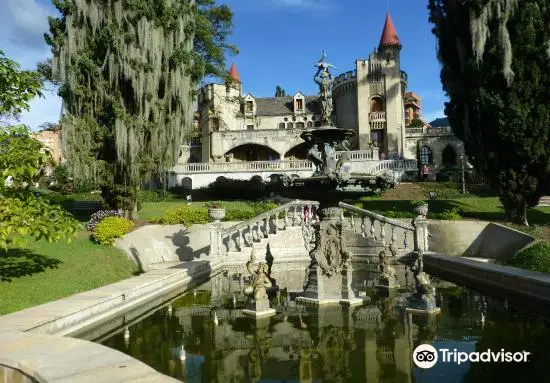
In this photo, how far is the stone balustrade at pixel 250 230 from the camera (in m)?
18.5

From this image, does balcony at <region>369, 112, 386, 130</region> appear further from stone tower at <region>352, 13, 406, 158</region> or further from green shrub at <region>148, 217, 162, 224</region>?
green shrub at <region>148, 217, 162, 224</region>

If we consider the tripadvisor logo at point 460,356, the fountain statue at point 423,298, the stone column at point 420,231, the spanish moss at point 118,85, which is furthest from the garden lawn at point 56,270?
the stone column at point 420,231

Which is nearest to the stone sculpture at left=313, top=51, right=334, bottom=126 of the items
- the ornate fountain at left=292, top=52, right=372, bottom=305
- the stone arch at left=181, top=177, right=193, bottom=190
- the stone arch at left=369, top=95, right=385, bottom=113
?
the ornate fountain at left=292, top=52, right=372, bottom=305

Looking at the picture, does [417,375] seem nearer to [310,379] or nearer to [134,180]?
[310,379]

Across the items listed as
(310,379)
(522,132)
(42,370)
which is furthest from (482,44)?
(42,370)

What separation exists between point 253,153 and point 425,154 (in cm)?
2000

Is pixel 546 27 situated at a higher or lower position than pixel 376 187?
higher

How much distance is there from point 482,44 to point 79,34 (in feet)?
61.0

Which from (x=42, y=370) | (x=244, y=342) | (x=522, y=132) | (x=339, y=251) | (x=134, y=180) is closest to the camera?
(x=42, y=370)

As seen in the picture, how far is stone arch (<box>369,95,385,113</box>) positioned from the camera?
5037 centimetres

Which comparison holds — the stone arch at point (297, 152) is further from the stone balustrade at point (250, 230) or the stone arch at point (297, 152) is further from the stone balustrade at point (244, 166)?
the stone balustrade at point (250, 230)

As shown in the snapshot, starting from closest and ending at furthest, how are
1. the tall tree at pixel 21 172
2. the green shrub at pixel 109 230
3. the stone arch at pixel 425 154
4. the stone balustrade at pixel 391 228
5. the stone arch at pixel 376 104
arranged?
the tall tree at pixel 21 172
the stone balustrade at pixel 391 228
the green shrub at pixel 109 230
the stone arch at pixel 425 154
the stone arch at pixel 376 104

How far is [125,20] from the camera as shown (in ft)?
67.9

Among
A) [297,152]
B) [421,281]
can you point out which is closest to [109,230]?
[421,281]
